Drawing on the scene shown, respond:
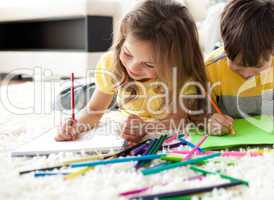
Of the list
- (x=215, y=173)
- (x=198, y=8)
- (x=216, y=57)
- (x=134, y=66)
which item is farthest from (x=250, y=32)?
(x=198, y=8)

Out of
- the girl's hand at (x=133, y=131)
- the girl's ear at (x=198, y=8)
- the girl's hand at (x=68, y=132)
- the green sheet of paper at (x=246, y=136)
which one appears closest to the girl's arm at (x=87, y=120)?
the girl's hand at (x=68, y=132)

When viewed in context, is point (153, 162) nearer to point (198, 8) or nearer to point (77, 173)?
point (77, 173)

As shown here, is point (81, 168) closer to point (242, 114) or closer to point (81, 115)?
point (81, 115)

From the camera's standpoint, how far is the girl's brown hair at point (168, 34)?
27.1 inches

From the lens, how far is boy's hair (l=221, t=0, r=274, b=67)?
76cm

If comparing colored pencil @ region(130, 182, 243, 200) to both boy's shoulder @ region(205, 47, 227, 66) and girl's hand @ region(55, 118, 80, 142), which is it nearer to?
girl's hand @ region(55, 118, 80, 142)

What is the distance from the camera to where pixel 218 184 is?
0.46 meters

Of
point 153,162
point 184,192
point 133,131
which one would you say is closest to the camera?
point 184,192

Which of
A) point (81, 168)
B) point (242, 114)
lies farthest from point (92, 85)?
point (81, 168)

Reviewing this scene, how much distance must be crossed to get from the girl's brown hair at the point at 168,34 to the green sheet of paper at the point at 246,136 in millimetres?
137

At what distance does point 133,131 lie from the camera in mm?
687

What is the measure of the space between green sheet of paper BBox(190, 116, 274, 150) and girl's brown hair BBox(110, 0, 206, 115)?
137 millimetres

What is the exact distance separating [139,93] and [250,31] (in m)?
0.28

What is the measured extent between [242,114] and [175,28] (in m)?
0.34
